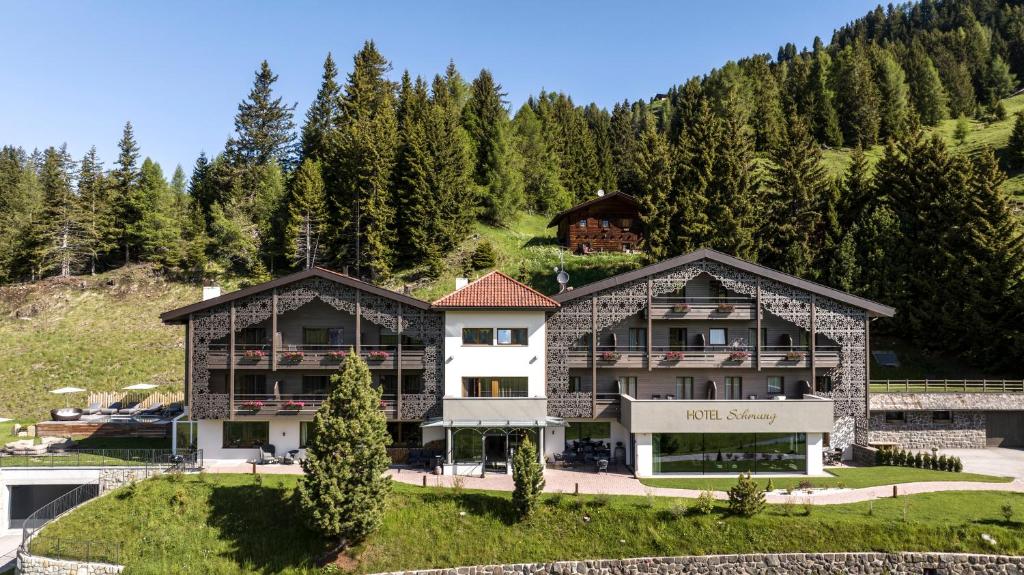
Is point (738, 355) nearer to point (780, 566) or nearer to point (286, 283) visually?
point (780, 566)

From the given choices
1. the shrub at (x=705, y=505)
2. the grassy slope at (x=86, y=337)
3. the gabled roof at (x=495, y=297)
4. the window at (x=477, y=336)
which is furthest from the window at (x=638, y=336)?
the grassy slope at (x=86, y=337)

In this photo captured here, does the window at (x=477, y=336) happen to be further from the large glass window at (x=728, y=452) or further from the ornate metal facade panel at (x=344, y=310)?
the large glass window at (x=728, y=452)

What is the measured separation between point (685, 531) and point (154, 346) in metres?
45.4

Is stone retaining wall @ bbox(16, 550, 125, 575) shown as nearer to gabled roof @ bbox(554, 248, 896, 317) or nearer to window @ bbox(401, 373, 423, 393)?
window @ bbox(401, 373, 423, 393)

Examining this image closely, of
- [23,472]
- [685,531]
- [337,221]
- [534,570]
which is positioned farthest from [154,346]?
[685,531]

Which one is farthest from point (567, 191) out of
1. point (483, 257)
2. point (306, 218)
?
point (306, 218)

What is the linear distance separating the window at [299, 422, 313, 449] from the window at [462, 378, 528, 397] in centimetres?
812

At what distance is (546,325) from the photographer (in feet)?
109

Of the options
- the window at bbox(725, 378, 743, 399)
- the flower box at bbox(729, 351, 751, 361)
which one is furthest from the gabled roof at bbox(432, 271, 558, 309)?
the window at bbox(725, 378, 743, 399)

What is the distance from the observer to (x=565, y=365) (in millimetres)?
33156

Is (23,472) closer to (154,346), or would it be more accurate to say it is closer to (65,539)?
(65,539)

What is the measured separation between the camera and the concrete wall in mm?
35656

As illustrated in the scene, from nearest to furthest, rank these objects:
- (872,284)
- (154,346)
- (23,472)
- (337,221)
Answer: (23,472)
(872,284)
(154,346)
(337,221)

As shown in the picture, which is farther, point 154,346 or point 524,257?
point 524,257
